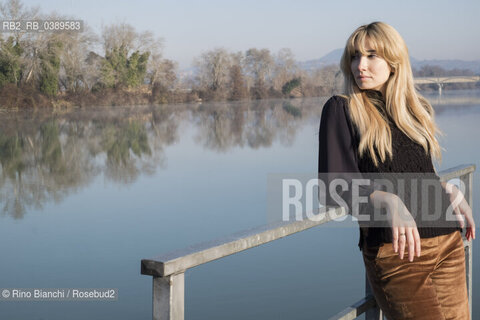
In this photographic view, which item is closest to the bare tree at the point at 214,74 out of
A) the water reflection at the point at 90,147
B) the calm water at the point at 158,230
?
the water reflection at the point at 90,147

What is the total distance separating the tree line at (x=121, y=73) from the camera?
113ft

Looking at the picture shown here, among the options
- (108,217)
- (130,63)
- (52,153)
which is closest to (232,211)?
(108,217)

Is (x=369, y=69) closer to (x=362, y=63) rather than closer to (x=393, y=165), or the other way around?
(x=362, y=63)

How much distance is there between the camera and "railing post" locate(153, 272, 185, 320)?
1.08 metres

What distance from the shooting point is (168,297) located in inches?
42.5

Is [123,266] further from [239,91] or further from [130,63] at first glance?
[239,91]

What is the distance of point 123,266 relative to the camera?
545 cm

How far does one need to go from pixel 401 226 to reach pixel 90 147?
15991 mm

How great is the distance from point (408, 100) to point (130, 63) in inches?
1712

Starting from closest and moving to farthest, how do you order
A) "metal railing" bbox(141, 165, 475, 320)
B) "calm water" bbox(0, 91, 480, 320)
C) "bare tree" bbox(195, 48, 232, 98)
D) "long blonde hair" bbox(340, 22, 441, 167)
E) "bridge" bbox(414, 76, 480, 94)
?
"metal railing" bbox(141, 165, 475, 320), "long blonde hair" bbox(340, 22, 441, 167), "calm water" bbox(0, 91, 480, 320), "bare tree" bbox(195, 48, 232, 98), "bridge" bbox(414, 76, 480, 94)

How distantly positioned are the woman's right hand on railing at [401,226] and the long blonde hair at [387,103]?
0.15m

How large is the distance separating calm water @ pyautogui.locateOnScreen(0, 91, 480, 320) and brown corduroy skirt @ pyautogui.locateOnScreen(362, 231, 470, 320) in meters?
0.52
